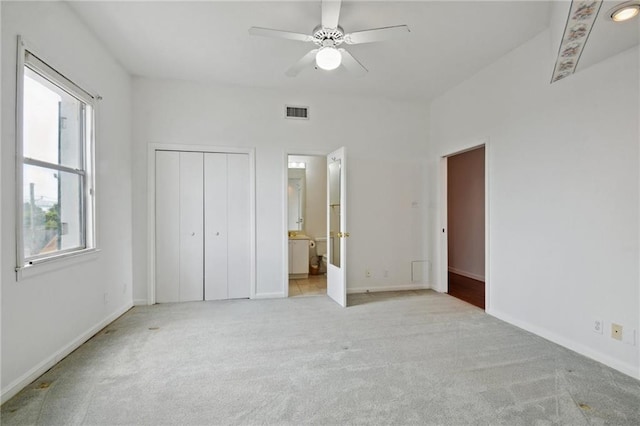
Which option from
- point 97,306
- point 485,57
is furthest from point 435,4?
point 97,306

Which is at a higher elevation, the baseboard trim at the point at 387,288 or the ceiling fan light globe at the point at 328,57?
the ceiling fan light globe at the point at 328,57

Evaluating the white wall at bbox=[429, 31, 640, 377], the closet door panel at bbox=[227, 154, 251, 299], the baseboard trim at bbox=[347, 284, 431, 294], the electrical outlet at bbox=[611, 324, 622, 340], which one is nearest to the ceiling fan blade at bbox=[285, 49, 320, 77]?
the closet door panel at bbox=[227, 154, 251, 299]

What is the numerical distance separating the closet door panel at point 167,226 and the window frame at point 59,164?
1026 mm

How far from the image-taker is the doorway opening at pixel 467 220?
5285mm

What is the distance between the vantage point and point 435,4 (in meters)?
2.50

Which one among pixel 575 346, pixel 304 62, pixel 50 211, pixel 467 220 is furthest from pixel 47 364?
pixel 467 220

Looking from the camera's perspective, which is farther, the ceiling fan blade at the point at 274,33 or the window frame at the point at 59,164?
the ceiling fan blade at the point at 274,33

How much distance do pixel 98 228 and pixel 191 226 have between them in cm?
115

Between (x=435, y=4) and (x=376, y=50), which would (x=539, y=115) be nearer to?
(x=435, y=4)

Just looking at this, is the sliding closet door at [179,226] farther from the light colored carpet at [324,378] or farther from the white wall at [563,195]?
the white wall at [563,195]

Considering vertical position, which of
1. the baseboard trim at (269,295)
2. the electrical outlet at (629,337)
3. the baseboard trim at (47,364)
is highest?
the electrical outlet at (629,337)

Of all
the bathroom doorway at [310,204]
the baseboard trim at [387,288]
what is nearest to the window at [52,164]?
the baseboard trim at [387,288]

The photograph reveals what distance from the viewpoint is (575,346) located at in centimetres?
261

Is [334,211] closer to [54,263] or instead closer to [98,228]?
[98,228]
